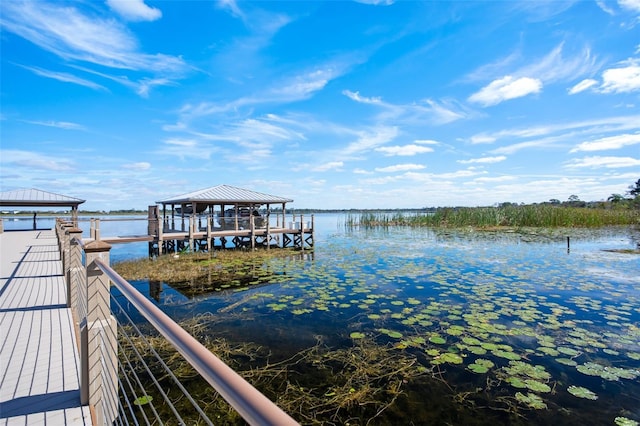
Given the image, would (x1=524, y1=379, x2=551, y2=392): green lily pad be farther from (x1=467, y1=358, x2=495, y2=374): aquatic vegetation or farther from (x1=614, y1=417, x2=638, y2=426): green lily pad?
(x1=614, y1=417, x2=638, y2=426): green lily pad

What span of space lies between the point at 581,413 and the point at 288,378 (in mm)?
3120

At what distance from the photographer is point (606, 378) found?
150 inches

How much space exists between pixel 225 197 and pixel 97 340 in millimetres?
13556

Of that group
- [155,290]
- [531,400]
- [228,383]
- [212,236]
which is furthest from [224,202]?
[228,383]

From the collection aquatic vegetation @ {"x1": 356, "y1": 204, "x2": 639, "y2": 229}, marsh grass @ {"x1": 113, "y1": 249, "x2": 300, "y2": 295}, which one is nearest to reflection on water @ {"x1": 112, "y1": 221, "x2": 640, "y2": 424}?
marsh grass @ {"x1": 113, "y1": 249, "x2": 300, "y2": 295}

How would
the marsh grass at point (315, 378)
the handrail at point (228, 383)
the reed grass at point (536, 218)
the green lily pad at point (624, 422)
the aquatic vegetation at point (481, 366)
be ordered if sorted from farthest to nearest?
the reed grass at point (536, 218) → the aquatic vegetation at point (481, 366) → the marsh grass at point (315, 378) → the green lily pad at point (624, 422) → the handrail at point (228, 383)

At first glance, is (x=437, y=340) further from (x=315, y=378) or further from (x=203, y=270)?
(x=203, y=270)

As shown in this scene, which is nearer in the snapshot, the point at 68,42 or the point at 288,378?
the point at 288,378

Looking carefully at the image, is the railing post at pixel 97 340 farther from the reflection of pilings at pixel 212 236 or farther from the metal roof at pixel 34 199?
the metal roof at pixel 34 199

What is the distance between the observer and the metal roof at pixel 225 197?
14.6m

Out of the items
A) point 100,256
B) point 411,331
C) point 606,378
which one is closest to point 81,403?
point 100,256

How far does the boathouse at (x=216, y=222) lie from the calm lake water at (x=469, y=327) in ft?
15.8

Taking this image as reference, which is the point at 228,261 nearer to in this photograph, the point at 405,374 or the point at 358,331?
the point at 358,331

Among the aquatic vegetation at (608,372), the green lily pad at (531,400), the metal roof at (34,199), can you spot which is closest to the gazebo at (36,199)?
the metal roof at (34,199)
